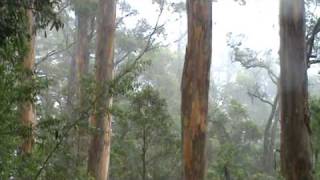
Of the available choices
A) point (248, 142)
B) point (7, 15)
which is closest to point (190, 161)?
point (7, 15)

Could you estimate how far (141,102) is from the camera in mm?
9695

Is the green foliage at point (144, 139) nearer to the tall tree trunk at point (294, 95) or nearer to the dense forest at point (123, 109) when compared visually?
the dense forest at point (123, 109)

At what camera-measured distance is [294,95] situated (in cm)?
597

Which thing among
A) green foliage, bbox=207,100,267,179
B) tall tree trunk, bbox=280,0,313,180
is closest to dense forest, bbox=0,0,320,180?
tall tree trunk, bbox=280,0,313,180

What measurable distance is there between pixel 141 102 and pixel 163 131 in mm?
2110

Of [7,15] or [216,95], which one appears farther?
[216,95]

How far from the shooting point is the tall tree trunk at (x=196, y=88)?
24.3 ft

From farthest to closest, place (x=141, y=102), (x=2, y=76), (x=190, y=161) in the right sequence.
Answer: (x=141, y=102) < (x=190, y=161) < (x=2, y=76)

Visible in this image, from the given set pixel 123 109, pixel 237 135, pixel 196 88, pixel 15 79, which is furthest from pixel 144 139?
pixel 237 135

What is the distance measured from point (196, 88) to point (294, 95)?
1972 mm

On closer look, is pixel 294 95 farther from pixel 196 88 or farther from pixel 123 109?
pixel 123 109

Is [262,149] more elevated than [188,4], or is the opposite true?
[188,4]

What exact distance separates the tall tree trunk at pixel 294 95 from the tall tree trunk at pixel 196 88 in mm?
1622

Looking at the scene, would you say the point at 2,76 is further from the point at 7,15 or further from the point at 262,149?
the point at 262,149
